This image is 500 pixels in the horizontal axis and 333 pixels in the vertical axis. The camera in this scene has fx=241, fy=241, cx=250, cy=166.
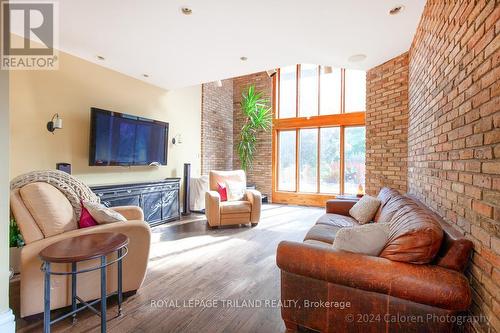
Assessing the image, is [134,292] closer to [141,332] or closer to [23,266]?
[141,332]

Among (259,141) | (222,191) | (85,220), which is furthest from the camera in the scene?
(259,141)

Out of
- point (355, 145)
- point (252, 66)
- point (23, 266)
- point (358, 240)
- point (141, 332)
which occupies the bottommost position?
point (141, 332)

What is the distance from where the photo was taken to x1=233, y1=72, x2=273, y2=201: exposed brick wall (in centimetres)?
670

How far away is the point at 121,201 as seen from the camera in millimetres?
3529

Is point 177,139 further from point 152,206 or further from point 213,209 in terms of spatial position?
point 213,209

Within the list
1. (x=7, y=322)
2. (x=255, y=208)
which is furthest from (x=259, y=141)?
(x=7, y=322)

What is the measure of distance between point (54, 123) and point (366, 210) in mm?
4034

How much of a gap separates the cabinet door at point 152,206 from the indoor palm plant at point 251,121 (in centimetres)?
287

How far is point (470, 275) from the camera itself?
1.33 m

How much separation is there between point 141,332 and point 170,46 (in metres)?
3.05

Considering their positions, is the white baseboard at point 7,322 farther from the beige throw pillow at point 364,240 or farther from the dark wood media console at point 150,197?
the beige throw pillow at point 364,240

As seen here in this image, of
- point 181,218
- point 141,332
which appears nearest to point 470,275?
point 141,332

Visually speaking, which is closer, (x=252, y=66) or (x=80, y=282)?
(x=80, y=282)

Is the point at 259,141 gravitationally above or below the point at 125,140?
above
